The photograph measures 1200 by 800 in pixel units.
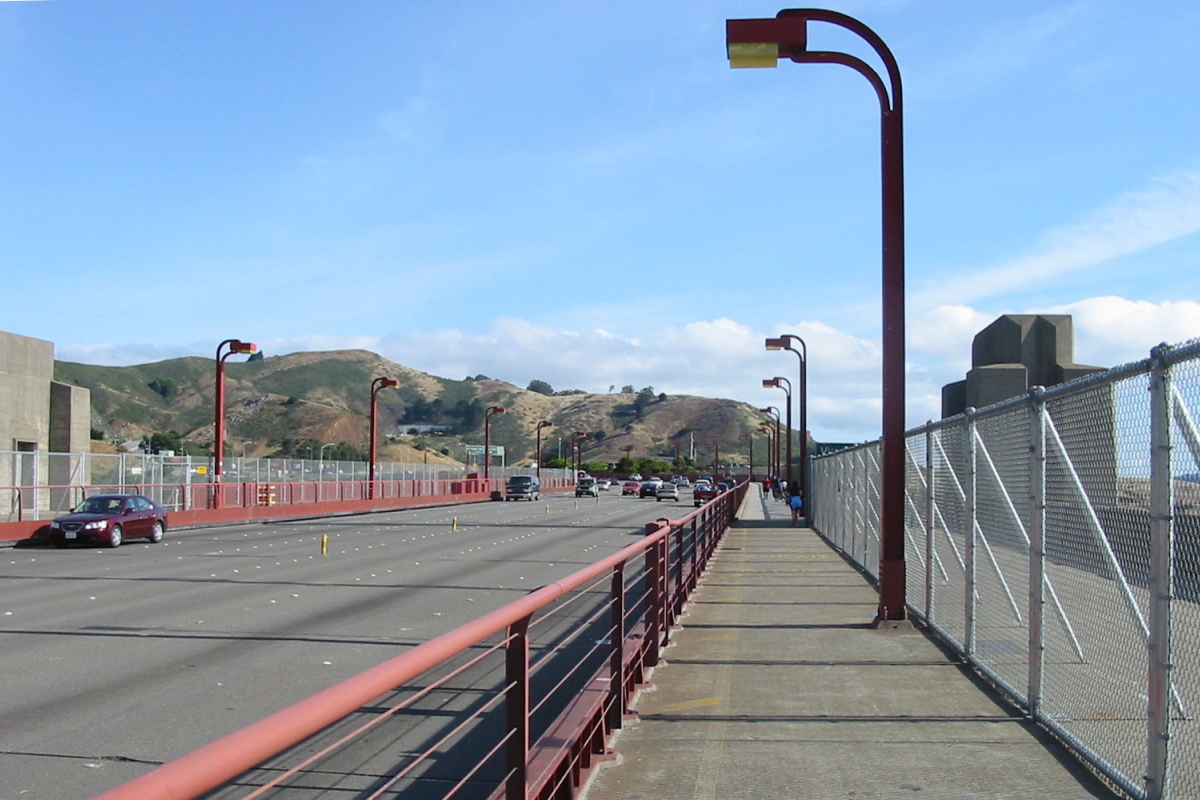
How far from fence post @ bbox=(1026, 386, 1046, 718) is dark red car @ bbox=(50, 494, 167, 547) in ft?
82.7

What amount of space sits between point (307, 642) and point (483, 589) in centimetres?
548

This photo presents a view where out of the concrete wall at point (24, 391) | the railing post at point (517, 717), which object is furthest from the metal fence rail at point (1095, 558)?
the concrete wall at point (24, 391)

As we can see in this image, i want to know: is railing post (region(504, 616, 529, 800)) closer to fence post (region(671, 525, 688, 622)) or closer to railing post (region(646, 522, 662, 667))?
railing post (region(646, 522, 662, 667))

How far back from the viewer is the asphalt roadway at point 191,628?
7.82 meters

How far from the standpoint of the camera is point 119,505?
1139 inches

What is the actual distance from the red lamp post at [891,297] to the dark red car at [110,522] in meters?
21.8

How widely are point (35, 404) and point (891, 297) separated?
4479 cm

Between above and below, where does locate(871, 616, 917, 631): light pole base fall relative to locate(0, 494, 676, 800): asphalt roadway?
above

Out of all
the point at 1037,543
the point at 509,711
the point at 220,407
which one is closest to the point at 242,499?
the point at 220,407

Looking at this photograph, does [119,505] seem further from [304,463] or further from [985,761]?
[985,761]

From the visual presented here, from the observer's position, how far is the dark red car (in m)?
27.9

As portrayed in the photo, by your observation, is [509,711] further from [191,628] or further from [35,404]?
[35,404]

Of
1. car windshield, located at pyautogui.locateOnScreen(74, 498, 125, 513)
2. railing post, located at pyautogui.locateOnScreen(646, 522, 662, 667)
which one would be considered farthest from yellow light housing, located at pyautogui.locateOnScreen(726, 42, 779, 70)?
car windshield, located at pyautogui.locateOnScreen(74, 498, 125, 513)

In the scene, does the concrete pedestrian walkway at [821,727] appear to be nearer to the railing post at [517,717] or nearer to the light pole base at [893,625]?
the light pole base at [893,625]
